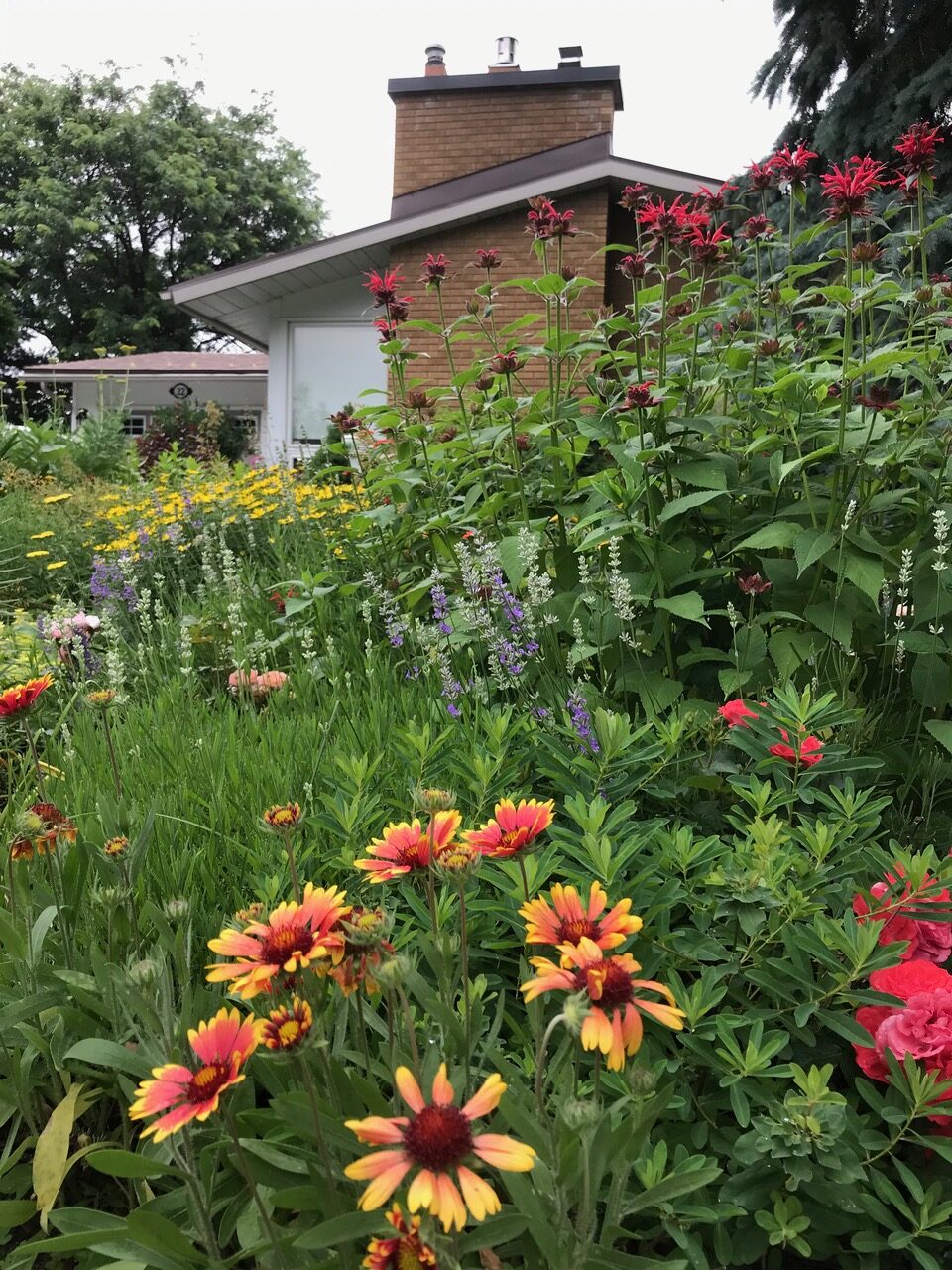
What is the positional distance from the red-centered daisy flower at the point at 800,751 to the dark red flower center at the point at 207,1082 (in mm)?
899

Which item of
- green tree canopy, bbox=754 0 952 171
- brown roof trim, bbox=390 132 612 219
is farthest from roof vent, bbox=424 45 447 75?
green tree canopy, bbox=754 0 952 171

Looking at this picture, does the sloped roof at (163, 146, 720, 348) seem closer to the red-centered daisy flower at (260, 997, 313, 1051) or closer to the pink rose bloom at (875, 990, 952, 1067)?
the pink rose bloom at (875, 990, 952, 1067)

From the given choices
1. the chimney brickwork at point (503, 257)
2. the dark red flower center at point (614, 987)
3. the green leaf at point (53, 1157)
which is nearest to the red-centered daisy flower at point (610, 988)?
the dark red flower center at point (614, 987)

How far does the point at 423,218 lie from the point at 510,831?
11.8m

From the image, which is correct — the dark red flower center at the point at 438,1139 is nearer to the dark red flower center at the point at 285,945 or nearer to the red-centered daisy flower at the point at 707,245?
the dark red flower center at the point at 285,945

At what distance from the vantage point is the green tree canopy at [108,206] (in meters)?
28.0

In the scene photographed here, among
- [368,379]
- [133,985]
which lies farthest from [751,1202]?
[368,379]

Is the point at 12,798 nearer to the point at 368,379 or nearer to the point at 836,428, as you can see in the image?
the point at 836,428

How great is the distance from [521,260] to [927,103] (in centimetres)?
521

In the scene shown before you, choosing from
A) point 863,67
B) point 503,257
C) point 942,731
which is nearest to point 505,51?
point 503,257

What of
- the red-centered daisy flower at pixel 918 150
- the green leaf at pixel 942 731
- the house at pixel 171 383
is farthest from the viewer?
the house at pixel 171 383

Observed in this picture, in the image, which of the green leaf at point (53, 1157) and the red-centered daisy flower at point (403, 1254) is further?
the green leaf at point (53, 1157)

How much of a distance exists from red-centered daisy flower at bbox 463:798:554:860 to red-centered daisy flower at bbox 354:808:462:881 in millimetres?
29

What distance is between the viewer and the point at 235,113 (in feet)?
102
